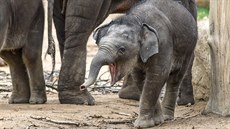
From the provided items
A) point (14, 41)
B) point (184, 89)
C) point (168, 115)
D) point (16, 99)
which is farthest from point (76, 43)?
point (168, 115)

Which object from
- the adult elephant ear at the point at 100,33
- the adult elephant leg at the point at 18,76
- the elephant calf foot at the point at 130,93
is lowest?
the elephant calf foot at the point at 130,93

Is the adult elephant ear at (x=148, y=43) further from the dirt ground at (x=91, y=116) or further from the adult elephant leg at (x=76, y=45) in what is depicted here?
the adult elephant leg at (x=76, y=45)

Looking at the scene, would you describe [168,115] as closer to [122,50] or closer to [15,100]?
[122,50]

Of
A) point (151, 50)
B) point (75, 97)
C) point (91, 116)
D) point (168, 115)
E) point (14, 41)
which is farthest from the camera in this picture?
point (75, 97)

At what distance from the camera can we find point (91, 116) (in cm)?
704

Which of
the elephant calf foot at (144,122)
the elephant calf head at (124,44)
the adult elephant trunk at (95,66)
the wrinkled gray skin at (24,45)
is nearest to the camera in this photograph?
the adult elephant trunk at (95,66)

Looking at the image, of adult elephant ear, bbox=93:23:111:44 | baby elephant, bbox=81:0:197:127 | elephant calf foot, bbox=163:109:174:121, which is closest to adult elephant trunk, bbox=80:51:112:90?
baby elephant, bbox=81:0:197:127

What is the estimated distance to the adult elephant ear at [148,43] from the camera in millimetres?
6203

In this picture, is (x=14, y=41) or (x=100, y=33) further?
(x=14, y=41)

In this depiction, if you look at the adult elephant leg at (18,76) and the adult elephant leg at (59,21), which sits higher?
the adult elephant leg at (59,21)

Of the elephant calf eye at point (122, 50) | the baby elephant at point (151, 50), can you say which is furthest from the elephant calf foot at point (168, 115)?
the elephant calf eye at point (122, 50)

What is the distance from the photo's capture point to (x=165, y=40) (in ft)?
Answer: 21.0

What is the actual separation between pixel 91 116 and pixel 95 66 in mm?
1236

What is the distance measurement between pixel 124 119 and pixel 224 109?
0.78 metres
